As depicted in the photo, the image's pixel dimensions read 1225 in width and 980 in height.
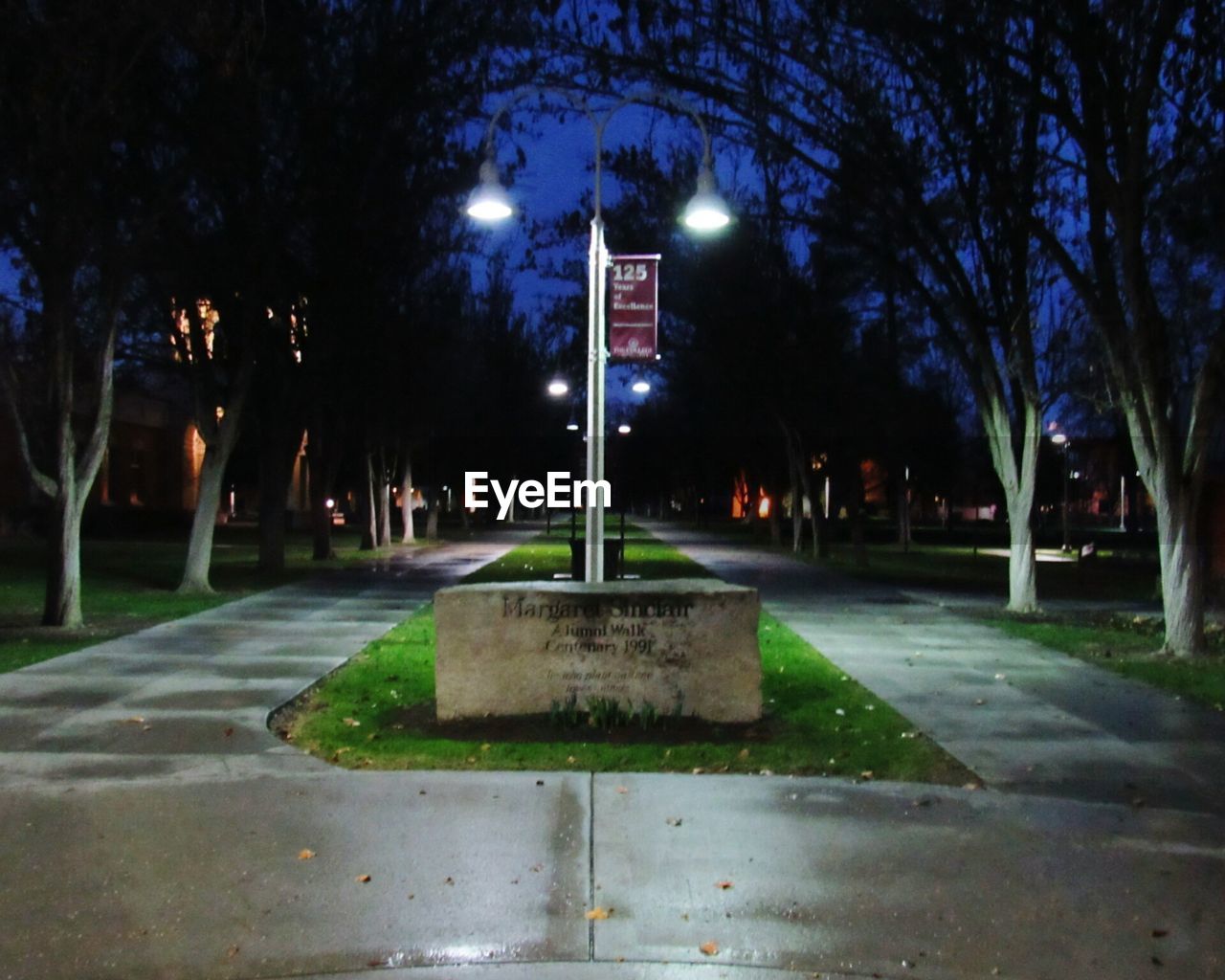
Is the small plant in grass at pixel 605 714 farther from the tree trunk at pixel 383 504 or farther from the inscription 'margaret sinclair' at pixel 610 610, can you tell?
the tree trunk at pixel 383 504

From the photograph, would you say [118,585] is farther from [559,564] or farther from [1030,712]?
[1030,712]

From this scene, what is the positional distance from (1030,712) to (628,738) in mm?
3571

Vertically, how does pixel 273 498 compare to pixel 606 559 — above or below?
above

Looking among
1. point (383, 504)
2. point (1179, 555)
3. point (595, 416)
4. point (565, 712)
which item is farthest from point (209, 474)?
point (383, 504)

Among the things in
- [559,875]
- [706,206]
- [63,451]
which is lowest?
[559,875]

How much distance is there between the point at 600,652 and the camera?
32.4 ft

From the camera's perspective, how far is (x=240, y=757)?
8.63m

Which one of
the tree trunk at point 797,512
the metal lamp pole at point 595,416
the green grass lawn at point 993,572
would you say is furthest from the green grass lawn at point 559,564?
the metal lamp pole at point 595,416

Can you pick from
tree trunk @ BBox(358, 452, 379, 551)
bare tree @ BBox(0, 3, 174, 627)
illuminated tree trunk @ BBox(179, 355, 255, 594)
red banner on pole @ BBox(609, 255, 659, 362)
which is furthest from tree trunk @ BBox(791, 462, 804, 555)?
red banner on pole @ BBox(609, 255, 659, 362)

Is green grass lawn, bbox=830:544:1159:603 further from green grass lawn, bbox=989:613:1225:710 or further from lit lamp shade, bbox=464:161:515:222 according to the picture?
lit lamp shade, bbox=464:161:515:222

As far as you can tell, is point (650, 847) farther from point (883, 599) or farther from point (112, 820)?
point (883, 599)

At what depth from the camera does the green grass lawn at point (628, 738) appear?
28.3ft

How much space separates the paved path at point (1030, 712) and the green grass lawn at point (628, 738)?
1.29 feet

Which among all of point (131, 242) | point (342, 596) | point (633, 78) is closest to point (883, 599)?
point (342, 596)
